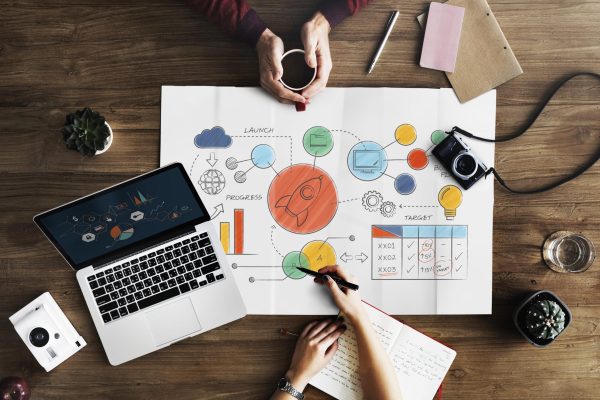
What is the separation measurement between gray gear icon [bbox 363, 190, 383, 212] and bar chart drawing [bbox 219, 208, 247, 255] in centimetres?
26

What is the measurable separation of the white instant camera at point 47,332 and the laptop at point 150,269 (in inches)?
2.6

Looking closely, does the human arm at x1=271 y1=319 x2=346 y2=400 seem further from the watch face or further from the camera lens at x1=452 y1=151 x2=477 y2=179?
the camera lens at x1=452 y1=151 x2=477 y2=179

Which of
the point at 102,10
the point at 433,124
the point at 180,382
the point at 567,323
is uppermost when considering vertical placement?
the point at 102,10

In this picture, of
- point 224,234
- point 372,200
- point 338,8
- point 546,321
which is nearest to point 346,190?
point 372,200

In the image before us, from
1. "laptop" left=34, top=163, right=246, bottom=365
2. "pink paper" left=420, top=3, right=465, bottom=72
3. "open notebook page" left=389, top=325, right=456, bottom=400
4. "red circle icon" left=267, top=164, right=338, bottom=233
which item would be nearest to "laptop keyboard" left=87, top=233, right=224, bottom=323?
"laptop" left=34, top=163, right=246, bottom=365

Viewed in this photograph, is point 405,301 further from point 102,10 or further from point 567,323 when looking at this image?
point 102,10

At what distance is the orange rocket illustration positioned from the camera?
114 cm

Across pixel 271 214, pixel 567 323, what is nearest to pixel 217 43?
pixel 271 214

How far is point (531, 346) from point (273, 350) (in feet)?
1.81

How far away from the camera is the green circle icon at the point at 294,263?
3.73 feet

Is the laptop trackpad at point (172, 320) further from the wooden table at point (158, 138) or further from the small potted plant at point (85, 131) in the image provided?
the small potted plant at point (85, 131)

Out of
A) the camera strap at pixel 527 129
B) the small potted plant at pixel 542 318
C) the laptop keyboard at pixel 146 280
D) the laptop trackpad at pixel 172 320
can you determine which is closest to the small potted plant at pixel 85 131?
the laptop keyboard at pixel 146 280

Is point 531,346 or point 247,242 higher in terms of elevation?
point 247,242

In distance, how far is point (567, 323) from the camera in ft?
3.60
